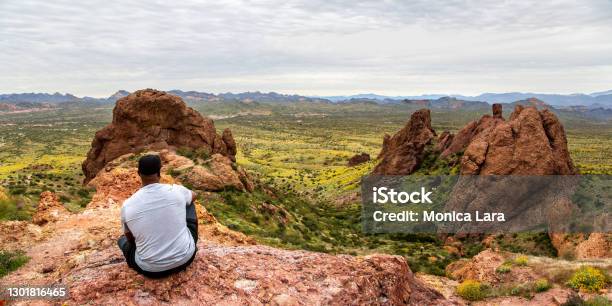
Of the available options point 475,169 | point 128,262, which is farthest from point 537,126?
point 128,262

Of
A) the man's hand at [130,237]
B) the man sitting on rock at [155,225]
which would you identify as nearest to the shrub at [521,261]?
the man sitting on rock at [155,225]

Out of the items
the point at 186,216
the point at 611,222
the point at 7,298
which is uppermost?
the point at 186,216

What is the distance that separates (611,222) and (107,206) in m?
29.2

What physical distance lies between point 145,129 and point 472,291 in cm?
3383

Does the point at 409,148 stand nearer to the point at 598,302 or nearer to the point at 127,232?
the point at 598,302

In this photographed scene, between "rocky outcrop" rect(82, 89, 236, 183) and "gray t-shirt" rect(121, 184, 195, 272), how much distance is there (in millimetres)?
32073

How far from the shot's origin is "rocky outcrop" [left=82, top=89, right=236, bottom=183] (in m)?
38.8

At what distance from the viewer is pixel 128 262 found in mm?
8008

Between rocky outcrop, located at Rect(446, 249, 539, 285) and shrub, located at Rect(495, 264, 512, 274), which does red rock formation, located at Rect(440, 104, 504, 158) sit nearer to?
rocky outcrop, located at Rect(446, 249, 539, 285)

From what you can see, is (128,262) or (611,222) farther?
(611,222)

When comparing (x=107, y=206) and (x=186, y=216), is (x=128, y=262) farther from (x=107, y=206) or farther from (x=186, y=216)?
(x=107, y=206)

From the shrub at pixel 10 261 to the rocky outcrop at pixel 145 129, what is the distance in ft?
92.8

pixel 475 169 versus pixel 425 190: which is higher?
pixel 475 169

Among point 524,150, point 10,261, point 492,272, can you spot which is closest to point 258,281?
point 10,261
